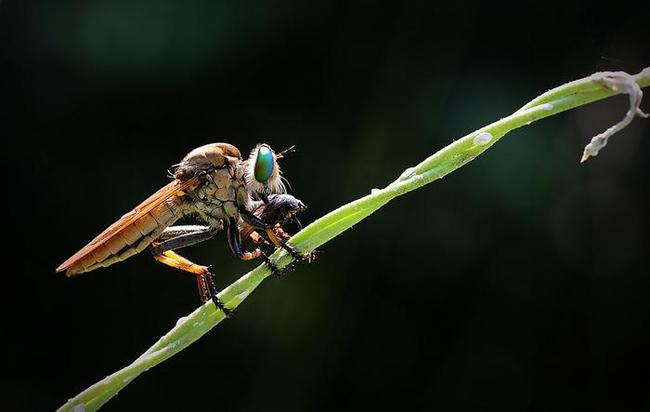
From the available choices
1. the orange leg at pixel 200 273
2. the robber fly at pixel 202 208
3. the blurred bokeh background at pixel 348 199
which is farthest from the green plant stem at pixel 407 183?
the blurred bokeh background at pixel 348 199

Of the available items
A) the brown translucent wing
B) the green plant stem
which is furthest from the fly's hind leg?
the green plant stem

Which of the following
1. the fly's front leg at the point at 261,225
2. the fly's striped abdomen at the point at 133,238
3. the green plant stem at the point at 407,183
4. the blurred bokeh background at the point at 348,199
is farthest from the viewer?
the blurred bokeh background at the point at 348,199

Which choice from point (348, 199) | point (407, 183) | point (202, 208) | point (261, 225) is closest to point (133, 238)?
point (202, 208)

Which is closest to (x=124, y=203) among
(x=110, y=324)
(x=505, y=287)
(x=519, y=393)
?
(x=110, y=324)

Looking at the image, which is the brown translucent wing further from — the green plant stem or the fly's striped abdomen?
the green plant stem

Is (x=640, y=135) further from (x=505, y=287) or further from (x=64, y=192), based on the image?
(x=64, y=192)

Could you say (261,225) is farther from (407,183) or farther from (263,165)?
(407,183)

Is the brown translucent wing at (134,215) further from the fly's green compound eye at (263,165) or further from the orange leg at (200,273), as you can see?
the fly's green compound eye at (263,165)
